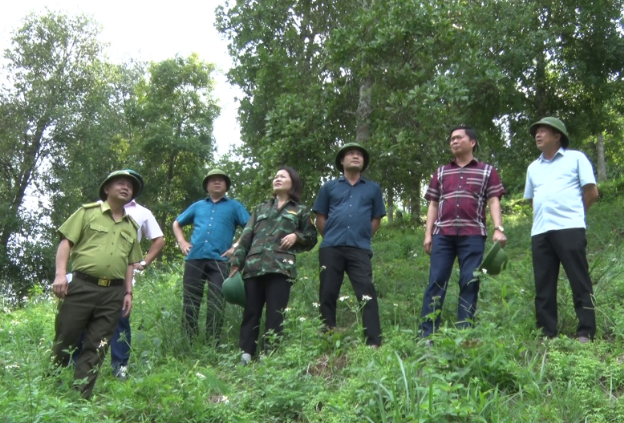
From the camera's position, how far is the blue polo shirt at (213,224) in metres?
5.55

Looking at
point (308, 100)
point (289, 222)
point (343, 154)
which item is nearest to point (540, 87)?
point (308, 100)

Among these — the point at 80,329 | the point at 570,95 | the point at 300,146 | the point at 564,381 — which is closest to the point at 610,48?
the point at 570,95

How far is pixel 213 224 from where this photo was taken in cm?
562

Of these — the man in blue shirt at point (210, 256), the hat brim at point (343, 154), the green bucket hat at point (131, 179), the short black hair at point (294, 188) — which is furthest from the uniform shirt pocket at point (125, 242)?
the hat brim at point (343, 154)

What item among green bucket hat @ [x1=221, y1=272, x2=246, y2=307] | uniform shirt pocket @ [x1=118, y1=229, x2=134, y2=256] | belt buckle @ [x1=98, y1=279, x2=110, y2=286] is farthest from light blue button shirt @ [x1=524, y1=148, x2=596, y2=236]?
belt buckle @ [x1=98, y1=279, x2=110, y2=286]

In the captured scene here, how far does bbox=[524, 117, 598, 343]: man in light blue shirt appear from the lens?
173 inches

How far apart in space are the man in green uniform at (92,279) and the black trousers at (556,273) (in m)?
3.26

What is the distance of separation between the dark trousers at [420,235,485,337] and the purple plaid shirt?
86 mm

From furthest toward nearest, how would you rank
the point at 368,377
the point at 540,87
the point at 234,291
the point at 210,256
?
the point at 540,87 → the point at 210,256 → the point at 234,291 → the point at 368,377

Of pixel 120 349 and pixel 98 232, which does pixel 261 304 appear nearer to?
pixel 120 349

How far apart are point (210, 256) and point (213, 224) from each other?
0.32m

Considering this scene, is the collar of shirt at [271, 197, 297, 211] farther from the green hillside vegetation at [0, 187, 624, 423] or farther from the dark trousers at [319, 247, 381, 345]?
the green hillside vegetation at [0, 187, 624, 423]

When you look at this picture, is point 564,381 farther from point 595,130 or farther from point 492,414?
point 595,130

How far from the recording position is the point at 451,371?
12.4 feet
